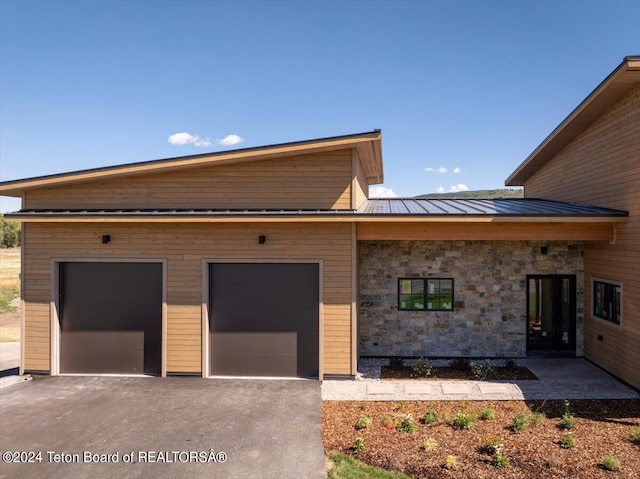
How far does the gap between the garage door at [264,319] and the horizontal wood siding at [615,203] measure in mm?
6781

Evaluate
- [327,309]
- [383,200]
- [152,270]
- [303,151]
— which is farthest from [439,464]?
[383,200]

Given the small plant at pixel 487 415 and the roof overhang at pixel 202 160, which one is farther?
the roof overhang at pixel 202 160

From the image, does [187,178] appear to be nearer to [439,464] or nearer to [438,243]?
[438,243]

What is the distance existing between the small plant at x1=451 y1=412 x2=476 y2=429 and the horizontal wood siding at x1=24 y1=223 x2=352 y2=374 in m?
2.84

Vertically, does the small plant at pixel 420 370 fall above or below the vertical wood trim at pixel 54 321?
below

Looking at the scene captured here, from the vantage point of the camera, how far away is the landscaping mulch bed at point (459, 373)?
9.24 meters

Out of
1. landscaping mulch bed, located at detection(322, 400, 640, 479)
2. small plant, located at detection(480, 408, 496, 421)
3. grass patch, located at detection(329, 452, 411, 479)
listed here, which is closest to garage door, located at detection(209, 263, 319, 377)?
landscaping mulch bed, located at detection(322, 400, 640, 479)

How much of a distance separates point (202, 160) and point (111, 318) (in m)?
4.41

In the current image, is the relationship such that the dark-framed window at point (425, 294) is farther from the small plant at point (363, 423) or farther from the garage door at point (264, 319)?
the small plant at point (363, 423)

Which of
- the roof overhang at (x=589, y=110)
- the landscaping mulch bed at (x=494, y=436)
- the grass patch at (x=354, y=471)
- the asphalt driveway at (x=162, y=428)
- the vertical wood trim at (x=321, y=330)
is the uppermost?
the roof overhang at (x=589, y=110)

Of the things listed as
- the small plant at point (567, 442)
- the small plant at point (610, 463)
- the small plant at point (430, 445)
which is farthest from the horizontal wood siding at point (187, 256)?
the small plant at point (610, 463)

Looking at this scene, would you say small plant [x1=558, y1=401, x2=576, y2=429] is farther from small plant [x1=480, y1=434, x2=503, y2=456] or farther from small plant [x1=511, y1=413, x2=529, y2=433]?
small plant [x1=480, y1=434, x2=503, y2=456]

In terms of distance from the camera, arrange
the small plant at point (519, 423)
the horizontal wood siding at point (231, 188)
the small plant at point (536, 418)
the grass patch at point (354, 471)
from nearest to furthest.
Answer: the grass patch at point (354, 471) → the small plant at point (519, 423) → the small plant at point (536, 418) → the horizontal wood siding at point (231, 188)

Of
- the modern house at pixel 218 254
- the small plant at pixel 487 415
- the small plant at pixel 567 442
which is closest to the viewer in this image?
the small plant at pixel 567 442
